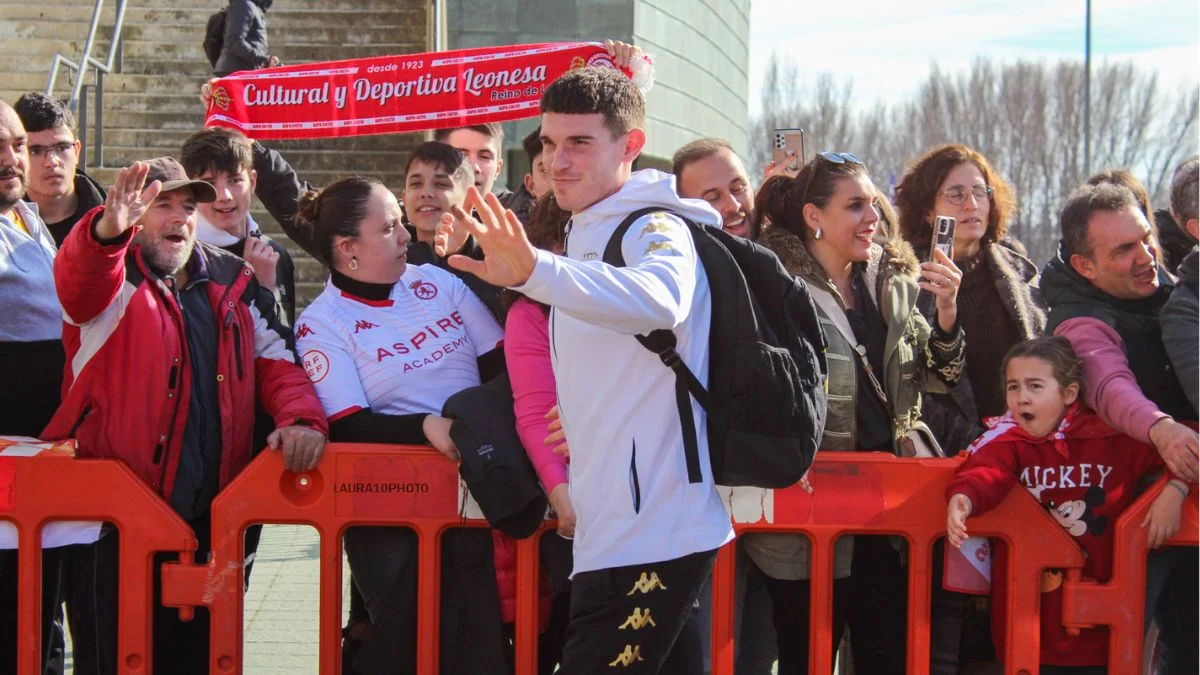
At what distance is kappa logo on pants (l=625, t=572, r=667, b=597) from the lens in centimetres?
309

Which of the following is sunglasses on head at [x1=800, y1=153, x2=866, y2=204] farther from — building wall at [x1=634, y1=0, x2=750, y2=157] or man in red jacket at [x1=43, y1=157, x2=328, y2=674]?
building wall at [x1=634, y1=0, x2=750, y2=157]

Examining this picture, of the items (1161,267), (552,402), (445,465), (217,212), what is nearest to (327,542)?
(445,465)

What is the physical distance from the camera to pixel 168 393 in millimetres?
3824

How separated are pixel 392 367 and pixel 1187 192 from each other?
2525mm

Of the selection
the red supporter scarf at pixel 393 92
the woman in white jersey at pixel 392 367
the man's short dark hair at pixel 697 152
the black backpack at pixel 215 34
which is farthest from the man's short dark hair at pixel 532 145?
the black backpack at pixel 215 34

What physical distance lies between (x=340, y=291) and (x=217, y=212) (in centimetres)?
103

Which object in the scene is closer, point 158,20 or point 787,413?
point 787,413

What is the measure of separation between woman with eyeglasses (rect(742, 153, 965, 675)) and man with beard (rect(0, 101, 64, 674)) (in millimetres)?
2243

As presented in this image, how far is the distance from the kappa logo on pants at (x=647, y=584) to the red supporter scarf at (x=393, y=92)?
12.6ft

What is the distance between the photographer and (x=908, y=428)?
13.1ft

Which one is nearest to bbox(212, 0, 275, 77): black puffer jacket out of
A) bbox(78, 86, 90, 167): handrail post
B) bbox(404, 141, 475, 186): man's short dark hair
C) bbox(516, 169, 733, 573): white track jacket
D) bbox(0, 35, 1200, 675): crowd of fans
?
bbox(78, 86, 90, 167): handrail post

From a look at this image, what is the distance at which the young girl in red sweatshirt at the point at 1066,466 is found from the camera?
3748mm

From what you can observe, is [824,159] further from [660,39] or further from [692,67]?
[692,67]

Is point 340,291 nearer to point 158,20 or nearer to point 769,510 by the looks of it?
point 769,510
